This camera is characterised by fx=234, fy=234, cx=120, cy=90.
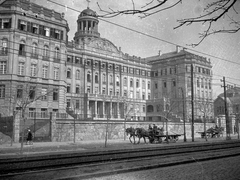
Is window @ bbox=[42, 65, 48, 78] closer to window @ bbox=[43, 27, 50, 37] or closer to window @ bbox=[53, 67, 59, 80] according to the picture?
window @ bbox=[53, 67, 59, 80]

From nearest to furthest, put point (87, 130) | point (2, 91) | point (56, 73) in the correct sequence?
point (87, 130) → point (2, 91) → point (56, 73)

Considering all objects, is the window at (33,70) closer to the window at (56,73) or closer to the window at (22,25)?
the window at (56,73)

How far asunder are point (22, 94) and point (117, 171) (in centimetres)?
3304

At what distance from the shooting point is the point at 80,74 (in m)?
58.7

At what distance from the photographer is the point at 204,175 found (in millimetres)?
7723

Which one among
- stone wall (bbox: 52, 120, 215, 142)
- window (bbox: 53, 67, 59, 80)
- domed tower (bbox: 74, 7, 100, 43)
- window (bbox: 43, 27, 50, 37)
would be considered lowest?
stone wall (bbox: 52, 120, 215, 142)

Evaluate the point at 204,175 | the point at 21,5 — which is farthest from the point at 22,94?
the point at 204,175

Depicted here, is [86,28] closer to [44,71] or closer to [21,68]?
[44,71]

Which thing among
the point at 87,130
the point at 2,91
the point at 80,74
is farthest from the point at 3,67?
the point at 80,74

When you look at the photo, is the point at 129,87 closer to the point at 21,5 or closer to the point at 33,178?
the point at 21,5

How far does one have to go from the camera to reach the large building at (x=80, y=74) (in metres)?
39.7

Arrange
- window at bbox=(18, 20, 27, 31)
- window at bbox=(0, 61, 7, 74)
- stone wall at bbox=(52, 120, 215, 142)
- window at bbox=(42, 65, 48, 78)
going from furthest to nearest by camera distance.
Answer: window at bbox=(42, 65, 48, 78)
window at bbox=(18, 20, 27, 31)
window at bbox=(0, 61, 7, 74)
stone wall at bbox=(52, 120, 215, 142)

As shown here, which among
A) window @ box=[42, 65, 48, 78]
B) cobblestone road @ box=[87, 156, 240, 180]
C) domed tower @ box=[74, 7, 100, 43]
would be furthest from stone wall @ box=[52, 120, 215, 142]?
domed tower @ box=[74, 7, 100, 43]

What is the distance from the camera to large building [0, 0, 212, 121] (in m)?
39.7
